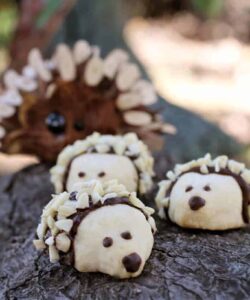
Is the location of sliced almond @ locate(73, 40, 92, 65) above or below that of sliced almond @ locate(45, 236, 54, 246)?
above

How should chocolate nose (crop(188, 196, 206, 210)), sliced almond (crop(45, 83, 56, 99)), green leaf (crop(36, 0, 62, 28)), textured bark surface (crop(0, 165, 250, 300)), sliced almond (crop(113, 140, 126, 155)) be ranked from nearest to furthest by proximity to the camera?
textured bark surface (crop(0, 165, 250, 300)), chocolate nose (crop(188, 196, 206, 210)), sliced almond (crop(113, 140, 126, 155)), sliced almond (crop(45, 83, 56, 99)), green leaf (crop(36, 0, 62, 28))

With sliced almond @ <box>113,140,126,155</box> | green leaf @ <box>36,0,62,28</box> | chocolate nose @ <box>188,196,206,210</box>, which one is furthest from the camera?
green leaf @ <box>36,0,62,28</box>

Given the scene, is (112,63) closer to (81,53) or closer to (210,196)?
(81,53)

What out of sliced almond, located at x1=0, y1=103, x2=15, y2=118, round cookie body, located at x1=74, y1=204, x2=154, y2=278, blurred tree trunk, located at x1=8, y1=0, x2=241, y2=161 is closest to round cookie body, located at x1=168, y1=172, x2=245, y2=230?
round cookie body, located at x1=74, y1=204, x2=154, y2=278

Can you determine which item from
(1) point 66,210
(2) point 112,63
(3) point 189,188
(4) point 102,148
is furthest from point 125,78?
(1) point 66,210

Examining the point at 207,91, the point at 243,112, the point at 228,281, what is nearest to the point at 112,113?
the point at 228,281

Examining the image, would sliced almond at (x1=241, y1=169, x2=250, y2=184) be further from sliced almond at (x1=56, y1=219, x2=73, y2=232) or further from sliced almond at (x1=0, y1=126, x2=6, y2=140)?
sliced almond at (x1=0, y1=126, x2=6, y2=140)

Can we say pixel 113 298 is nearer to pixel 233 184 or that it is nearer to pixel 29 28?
pixel 233 184
